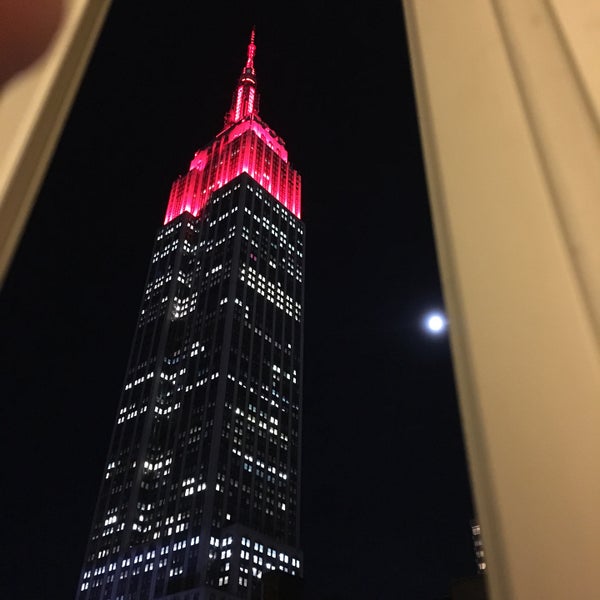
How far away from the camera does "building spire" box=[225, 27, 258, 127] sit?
71312 millimetres

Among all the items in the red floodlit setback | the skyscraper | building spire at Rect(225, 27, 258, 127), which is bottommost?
the skyscraper

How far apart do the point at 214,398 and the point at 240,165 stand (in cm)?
2698

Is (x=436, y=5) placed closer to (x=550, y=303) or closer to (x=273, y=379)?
(x=550, y=303)

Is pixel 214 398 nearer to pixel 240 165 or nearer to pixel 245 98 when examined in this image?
pixel 240 165

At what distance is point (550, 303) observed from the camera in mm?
522

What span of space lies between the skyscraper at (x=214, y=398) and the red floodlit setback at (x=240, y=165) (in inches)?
6.3

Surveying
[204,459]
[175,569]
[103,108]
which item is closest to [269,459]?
[204,459]

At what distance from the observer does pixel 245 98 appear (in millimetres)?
72125

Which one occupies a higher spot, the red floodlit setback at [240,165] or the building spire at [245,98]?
the building spire at [245,98]

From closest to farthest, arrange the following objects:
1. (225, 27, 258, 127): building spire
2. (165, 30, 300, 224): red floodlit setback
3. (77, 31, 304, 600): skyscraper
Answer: (77, 31, 304, 600): skyscraper, (165, 30, 300, 224): red floodlit setback, (225, 27, 258, 127): building spire

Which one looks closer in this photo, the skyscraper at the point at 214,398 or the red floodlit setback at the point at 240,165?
the skyscraper at the point at 214,398

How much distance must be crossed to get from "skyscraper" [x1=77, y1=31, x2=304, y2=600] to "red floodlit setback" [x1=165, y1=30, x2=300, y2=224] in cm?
16

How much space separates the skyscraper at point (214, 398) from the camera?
45875 mm

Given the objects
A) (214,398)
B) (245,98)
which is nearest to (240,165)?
(245,98)
